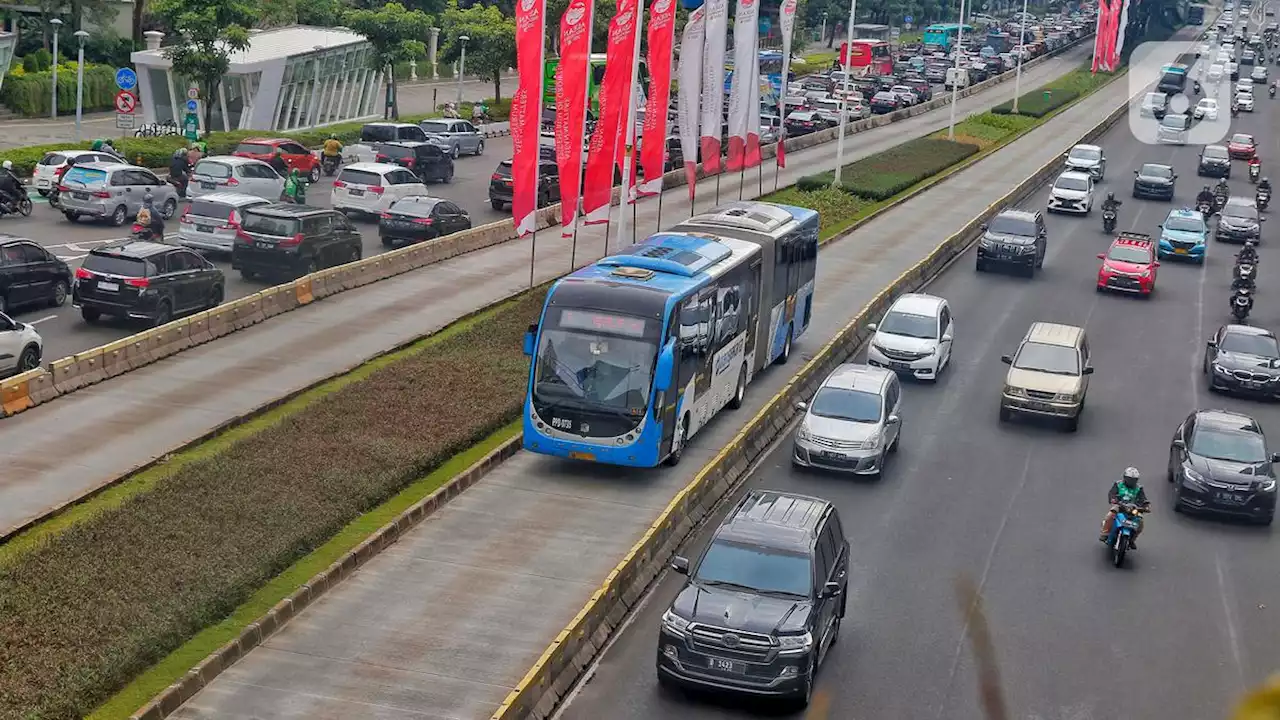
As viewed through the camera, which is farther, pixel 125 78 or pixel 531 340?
pixel 125 78

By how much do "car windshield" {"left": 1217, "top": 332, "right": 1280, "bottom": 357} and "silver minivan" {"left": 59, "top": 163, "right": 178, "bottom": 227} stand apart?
27.7m

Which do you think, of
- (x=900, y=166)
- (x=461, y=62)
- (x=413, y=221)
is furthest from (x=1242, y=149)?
(x=413, y=221)

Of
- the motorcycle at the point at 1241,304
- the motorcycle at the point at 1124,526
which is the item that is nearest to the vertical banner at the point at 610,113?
the motorcycle at the point at 1241,304

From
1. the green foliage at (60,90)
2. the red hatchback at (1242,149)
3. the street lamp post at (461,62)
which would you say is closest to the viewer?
the green foliage at (60,90)

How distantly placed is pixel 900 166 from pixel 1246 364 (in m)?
35.0

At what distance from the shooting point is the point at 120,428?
24.8 m

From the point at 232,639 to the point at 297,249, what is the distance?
70.2ft

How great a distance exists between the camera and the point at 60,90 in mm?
70562

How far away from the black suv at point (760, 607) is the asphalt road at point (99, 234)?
648 inches

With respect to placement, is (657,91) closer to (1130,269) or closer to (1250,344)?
(1130,269)

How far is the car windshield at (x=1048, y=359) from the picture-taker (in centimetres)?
3039

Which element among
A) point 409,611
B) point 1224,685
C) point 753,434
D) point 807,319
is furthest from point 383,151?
point 1224,685

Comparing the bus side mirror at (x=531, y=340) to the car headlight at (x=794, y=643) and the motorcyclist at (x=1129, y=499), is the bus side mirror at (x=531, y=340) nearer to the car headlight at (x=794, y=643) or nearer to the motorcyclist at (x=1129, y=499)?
the motorcyclist at (x=1129, y=499)

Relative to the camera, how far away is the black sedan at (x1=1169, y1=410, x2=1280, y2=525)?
2422 centimetres
